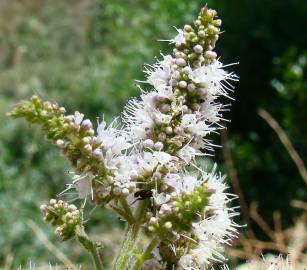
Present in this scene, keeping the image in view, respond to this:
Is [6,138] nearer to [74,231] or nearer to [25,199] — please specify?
[25,199]

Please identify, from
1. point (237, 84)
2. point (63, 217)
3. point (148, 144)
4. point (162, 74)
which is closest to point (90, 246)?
point (63, 217)

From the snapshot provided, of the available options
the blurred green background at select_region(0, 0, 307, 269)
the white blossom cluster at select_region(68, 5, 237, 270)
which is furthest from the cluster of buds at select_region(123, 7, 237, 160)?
the blurred green background at select_region(0, 0, 307, 269)

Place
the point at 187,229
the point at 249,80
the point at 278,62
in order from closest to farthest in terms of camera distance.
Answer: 1. the point at 187,229
2. the point at 278,62
3. the point at 249,80

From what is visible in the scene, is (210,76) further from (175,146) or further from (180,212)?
(180,212)

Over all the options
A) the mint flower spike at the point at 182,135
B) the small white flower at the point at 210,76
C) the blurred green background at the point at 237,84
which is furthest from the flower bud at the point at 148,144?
the blurred green background at the point at 237,84

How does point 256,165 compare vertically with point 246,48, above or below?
below

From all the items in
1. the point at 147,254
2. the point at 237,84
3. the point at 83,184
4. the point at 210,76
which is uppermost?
the point at 237,84

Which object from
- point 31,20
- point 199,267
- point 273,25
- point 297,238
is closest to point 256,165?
point 273,25
